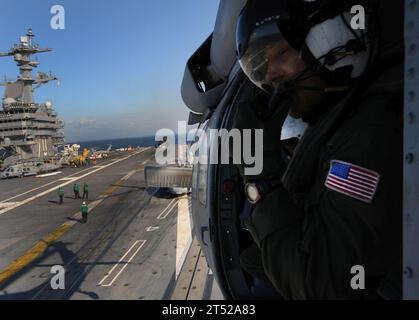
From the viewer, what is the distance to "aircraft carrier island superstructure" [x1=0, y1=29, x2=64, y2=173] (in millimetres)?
37969

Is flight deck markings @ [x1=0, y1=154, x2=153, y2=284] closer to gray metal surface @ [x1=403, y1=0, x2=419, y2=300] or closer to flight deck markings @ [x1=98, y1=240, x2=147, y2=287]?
flight deck markings @ [x1=98, y1=240, x2=147, y2=287]

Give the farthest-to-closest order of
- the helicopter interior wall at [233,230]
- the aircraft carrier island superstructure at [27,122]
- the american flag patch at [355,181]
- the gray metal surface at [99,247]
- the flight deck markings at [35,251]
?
the aircraft carrier island superstructure at [27,122]
the flight deck markings at [35,251]
the gray metal surface at [99,247]
the helicopter interior wall at [233,230]
the american flag patch at [355,181]

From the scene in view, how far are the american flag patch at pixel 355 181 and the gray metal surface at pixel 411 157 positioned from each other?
119 millimetres

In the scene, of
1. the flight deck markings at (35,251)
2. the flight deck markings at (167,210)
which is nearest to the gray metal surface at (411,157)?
the flight deck markings at (35,251)

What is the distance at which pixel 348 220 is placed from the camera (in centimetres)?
122

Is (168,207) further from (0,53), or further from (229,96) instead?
(0,53)

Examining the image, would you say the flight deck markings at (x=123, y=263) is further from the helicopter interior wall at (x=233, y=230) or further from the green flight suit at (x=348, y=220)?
the green flight suit at (x=348, y=220)

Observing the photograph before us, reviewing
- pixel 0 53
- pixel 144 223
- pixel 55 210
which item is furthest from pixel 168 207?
pixel 0 53

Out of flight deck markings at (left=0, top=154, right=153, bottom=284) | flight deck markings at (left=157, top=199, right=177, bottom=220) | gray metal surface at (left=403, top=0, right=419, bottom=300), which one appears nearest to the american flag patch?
gray metal surface at (left=403, top=0, right=419, bottom=300)

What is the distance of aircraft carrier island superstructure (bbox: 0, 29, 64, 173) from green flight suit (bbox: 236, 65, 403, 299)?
38.4 meters

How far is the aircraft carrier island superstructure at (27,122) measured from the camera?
3797 centimetres

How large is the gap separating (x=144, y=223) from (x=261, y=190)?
12.2m
